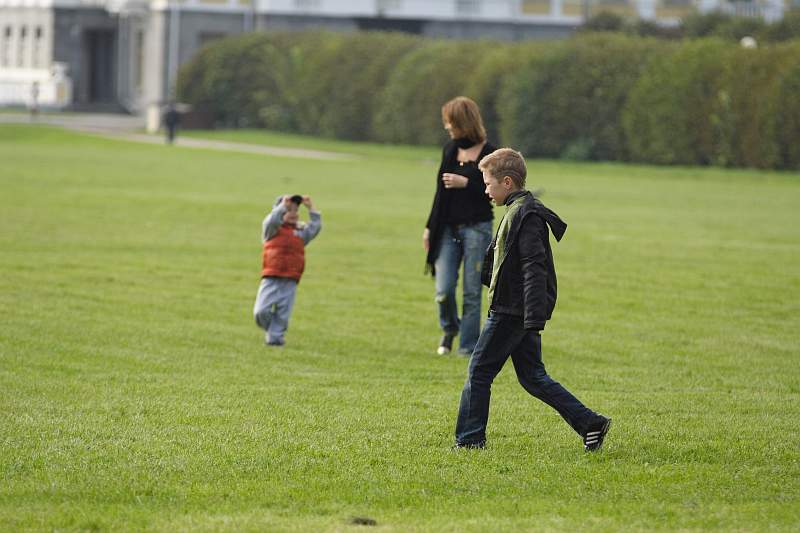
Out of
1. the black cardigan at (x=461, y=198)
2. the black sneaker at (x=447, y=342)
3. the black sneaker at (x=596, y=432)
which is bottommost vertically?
the black sneaker at (x=447, y=342)

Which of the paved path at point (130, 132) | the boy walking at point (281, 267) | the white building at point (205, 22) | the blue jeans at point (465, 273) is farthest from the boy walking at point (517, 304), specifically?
the white building at point (205, 22)

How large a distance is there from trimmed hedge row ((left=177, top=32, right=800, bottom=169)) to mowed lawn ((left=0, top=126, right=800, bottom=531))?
19.6 m

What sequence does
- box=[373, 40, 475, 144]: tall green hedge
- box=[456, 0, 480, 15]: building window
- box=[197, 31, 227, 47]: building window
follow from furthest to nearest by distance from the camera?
1. box=[456, 0, 480, 15]: building window
2. box=[197, 31, 227, 47]: building window
3. box=[373, 40, 475, 144]: tall green hedge

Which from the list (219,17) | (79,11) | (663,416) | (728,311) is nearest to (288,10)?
(219,17)

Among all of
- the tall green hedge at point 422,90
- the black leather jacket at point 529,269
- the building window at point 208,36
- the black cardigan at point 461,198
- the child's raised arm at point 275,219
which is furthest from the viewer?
the building window at point 208,36

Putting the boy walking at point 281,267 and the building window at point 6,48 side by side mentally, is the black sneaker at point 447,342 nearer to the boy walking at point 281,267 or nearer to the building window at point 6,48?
the boy walking at point 281,267

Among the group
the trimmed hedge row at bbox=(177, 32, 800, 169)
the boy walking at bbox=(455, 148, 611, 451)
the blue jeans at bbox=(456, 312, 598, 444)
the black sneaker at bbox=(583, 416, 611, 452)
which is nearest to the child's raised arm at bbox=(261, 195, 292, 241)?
the boy walking at bbox=(455, 148, 611, 451)

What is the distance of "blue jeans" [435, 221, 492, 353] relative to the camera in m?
11.7

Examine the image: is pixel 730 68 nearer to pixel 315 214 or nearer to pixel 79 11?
pixel 315 214

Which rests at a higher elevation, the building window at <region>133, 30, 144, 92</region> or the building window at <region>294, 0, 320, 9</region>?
the building window at <region>294, 0, 320, 9</region>

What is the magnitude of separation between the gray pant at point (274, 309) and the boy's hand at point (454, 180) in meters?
1.75

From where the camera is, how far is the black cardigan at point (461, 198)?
11562mm

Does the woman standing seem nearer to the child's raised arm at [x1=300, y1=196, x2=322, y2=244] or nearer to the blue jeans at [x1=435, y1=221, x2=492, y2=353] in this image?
the blue jeans at [x1=435, y1=221, x2=492, y2=353]

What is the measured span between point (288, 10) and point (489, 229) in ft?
206
